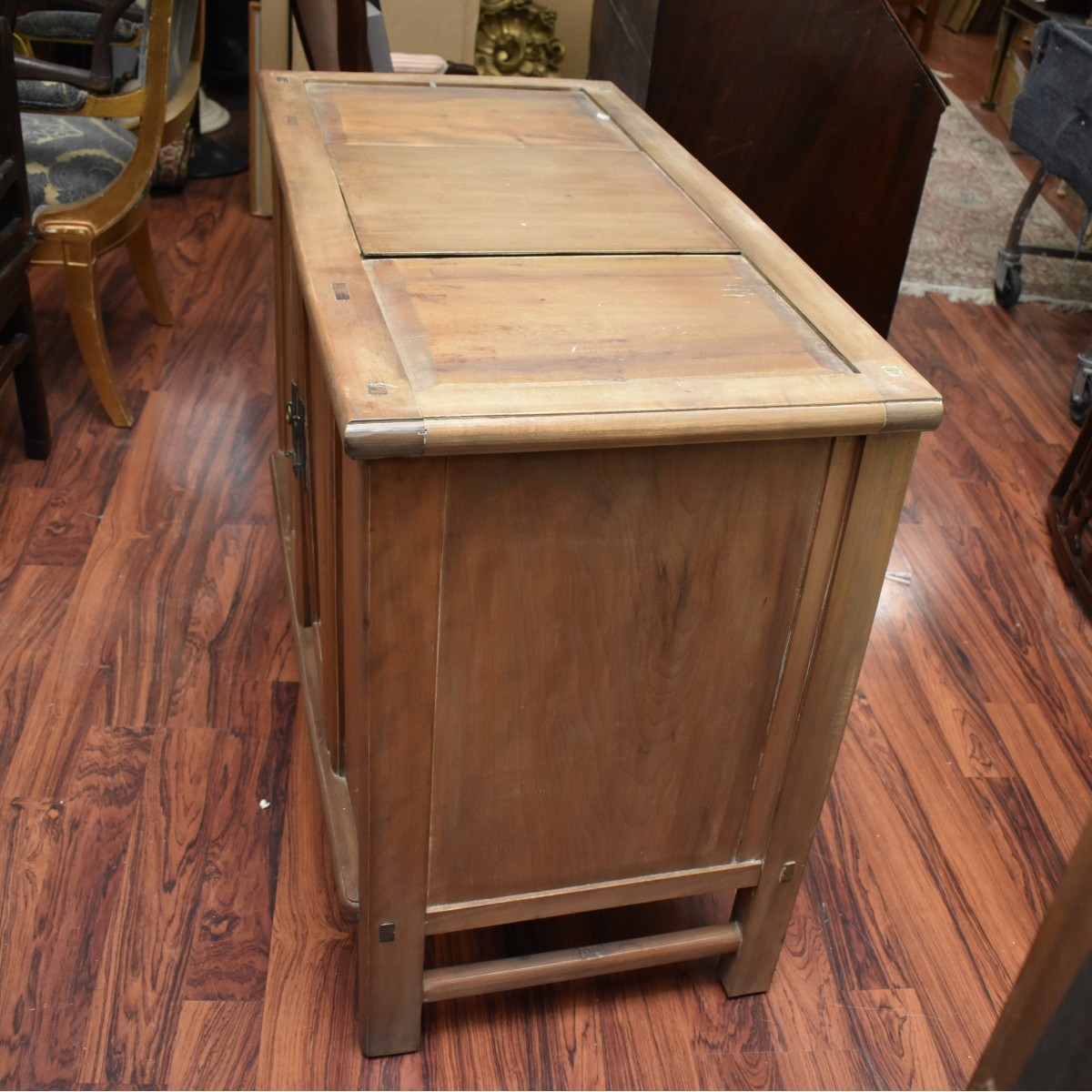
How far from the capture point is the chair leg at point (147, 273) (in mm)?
2627

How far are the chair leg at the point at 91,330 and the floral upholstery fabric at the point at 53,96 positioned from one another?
281mm

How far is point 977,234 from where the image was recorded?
148 inches

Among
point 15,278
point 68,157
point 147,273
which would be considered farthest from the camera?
point 147,273

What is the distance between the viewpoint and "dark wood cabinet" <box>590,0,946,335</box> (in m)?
2.11

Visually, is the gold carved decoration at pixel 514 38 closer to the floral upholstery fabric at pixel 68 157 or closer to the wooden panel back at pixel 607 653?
the floral upholstery fabric at pixel 68 157

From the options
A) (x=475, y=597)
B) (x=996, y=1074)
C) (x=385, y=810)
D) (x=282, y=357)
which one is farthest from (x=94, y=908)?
(x=996, y=1074)

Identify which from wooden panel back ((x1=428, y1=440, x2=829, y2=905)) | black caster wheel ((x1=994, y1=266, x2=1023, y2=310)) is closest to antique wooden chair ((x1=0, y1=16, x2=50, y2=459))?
wooden panel back ((x1=428, y1=440, x2=829, y2=905))

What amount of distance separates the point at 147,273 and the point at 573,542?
2034 millimetres

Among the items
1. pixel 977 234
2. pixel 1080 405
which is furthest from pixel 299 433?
pixel 977 234

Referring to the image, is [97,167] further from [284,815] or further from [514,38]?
[514,38]

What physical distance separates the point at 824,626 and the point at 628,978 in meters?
0.55

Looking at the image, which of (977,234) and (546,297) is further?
(977,234)

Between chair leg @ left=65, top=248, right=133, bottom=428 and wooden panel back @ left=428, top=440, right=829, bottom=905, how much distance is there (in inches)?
60.4

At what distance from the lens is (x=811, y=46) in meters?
2.15
